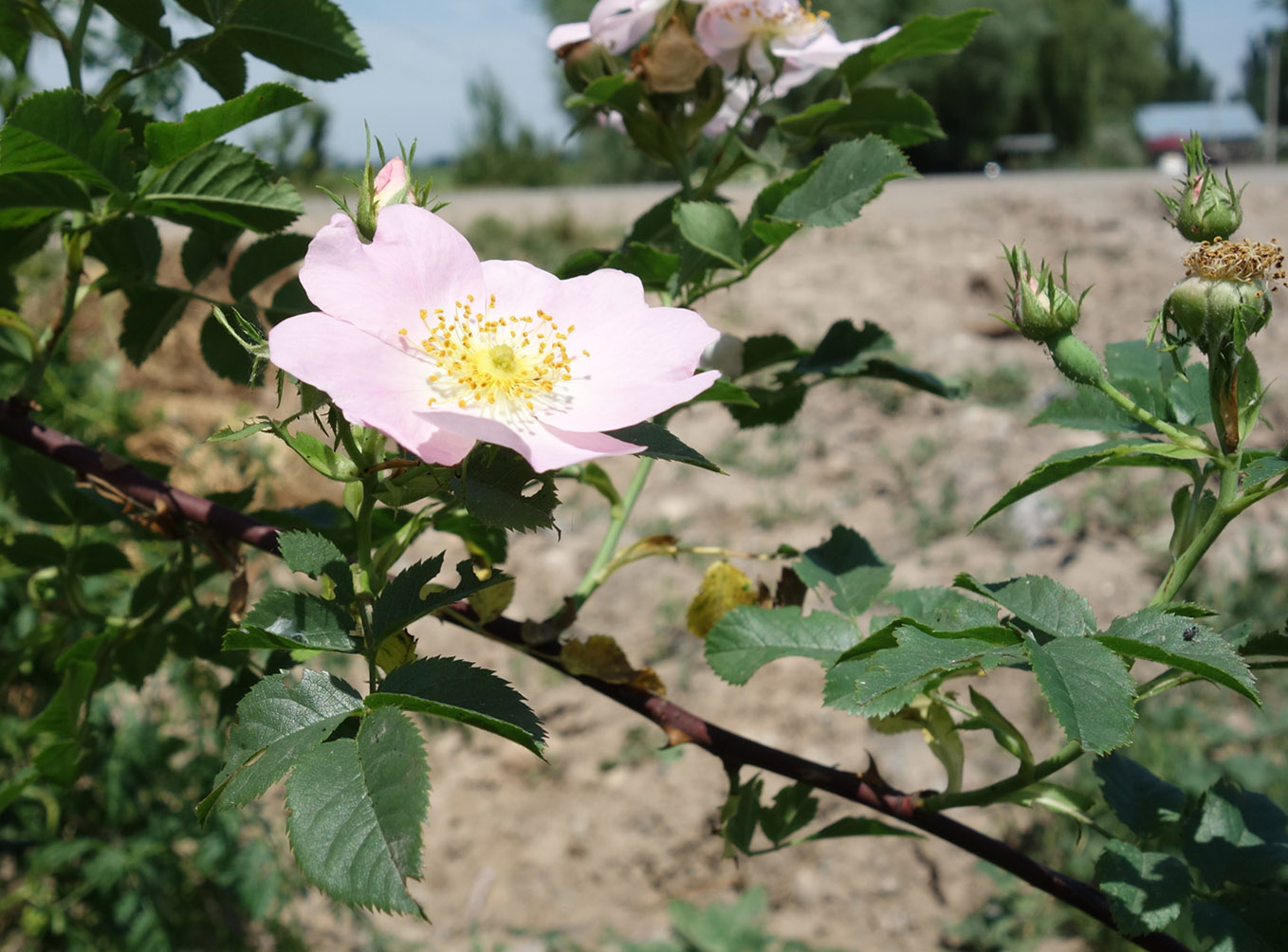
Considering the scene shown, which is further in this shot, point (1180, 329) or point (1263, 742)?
point (1263, 742)

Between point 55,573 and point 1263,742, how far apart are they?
2611 mm

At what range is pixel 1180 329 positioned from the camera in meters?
0.56

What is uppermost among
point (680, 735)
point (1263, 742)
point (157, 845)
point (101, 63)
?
point (101, 63)

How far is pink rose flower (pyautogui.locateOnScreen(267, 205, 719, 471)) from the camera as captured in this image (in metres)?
0.45

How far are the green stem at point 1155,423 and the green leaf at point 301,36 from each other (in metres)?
0.57

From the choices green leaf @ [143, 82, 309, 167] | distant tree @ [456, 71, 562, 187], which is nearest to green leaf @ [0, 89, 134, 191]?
green leaf @ [143, 82, 309, 167]

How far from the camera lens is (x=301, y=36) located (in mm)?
760

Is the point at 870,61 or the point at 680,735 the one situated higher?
the point at 870,61

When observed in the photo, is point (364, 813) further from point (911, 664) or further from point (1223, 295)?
point (1223, 295)

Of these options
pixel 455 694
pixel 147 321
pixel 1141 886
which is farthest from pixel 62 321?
pixel 1141 886

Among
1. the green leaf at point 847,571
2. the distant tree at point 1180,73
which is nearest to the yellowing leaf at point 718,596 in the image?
the green leaf at point 847,571

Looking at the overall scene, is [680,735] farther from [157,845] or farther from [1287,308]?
[1287,308]

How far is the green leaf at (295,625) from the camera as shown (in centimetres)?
48

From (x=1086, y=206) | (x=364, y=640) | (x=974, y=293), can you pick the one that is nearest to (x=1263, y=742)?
(x=364, y=640)
